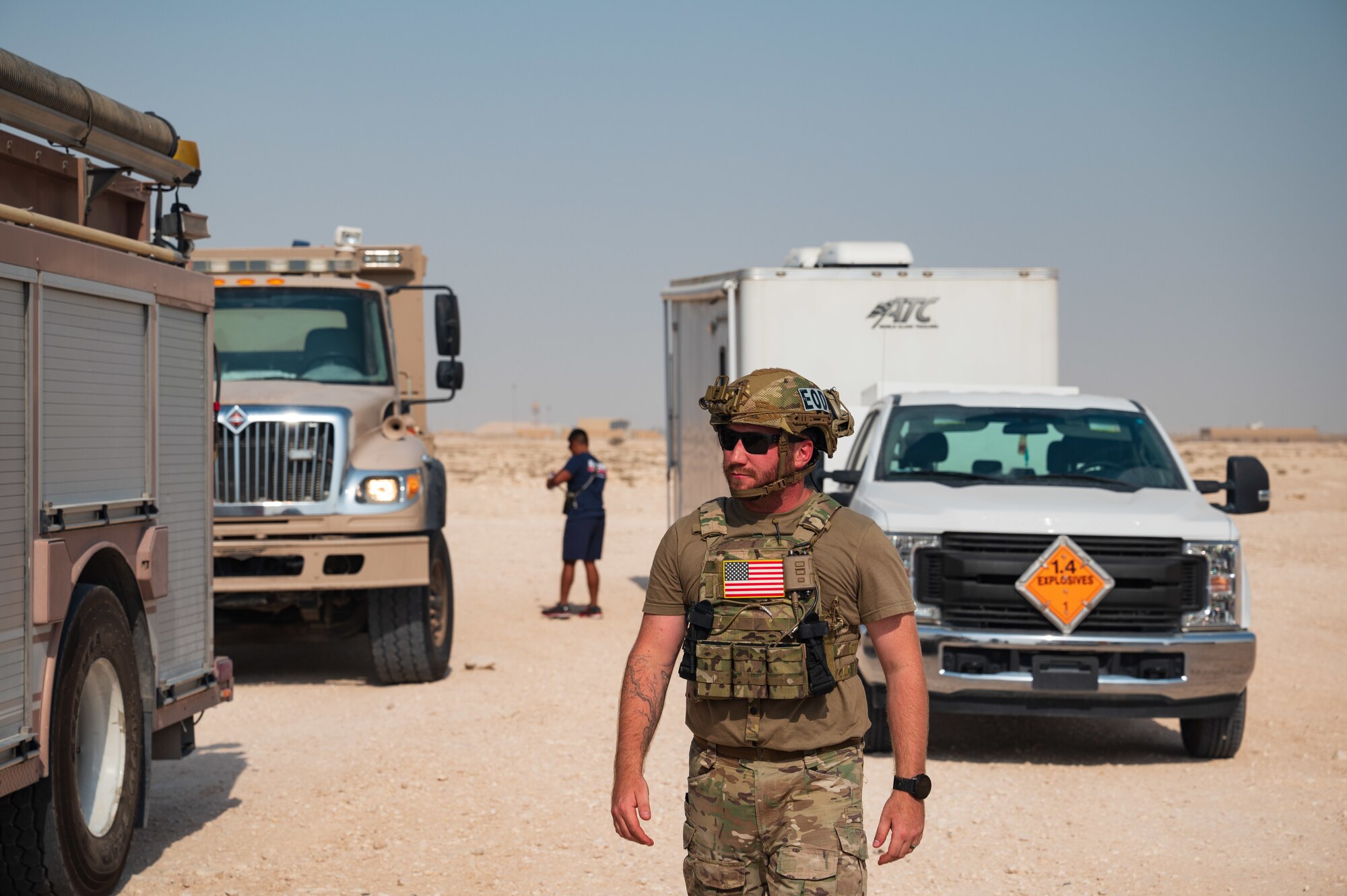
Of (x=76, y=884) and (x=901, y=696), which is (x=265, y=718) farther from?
(x=901, y=696)

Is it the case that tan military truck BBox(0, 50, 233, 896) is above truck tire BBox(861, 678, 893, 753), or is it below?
above

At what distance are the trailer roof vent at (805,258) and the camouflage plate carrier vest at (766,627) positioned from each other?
9.49m

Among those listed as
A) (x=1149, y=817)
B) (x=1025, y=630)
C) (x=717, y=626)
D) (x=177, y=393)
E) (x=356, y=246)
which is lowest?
(x=1149, y=817)

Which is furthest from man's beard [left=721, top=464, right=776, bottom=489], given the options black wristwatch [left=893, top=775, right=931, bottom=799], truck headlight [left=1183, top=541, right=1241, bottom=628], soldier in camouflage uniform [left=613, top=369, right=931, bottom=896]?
truck headlight [left=1183, top=541, right=1241, bottom=628]

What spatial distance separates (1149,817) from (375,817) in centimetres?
368

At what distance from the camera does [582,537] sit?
15.1 meters

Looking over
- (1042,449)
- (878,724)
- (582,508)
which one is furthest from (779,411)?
(582,508)

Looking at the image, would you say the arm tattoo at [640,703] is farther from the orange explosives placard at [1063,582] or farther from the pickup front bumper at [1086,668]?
the orange explosives placard at [1063,582]

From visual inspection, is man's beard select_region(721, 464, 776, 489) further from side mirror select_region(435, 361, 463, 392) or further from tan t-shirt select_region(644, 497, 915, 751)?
side mirror select_region(435, 361, 463, 392)

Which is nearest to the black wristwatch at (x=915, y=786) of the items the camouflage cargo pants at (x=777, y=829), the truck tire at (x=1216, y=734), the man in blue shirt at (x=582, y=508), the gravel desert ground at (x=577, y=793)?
the camouflage cargo pants at (x=777, y=829)

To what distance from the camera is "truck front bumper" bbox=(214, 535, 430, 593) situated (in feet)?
34.8

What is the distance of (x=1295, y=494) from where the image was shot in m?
43.3

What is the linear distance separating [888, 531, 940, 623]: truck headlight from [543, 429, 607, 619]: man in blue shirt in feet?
21.9

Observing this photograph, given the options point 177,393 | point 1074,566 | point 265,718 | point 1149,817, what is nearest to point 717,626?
point 177,393
